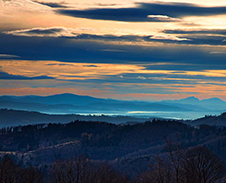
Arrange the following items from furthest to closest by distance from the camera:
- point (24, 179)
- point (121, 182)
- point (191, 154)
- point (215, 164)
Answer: point (121, 182) → point (24, 179) → point (191, 154) → point (215, 164)

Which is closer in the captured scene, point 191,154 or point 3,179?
point 3,179

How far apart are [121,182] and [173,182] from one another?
49.0 meters

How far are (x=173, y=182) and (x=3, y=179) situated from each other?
28.9m

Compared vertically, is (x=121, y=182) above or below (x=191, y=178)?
below

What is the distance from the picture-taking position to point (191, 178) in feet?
223

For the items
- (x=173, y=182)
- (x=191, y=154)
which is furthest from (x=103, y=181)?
(x=173, y=182)

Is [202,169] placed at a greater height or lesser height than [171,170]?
lesser

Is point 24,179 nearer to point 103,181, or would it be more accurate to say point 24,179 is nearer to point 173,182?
point 103,181

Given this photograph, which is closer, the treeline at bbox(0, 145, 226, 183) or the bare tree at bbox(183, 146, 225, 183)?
the treeline at bbox(0, 145, 226, 183)

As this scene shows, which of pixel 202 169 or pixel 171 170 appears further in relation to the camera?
pixel 202 169

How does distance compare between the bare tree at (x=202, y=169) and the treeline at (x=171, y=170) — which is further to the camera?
the bare tree at (x=202, y=169)

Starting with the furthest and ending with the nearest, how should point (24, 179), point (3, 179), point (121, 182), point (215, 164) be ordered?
point (121, 182), point (24, 179), point (215, 164), point (3, 179)

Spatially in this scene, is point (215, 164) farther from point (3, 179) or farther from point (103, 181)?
point (3, 179)

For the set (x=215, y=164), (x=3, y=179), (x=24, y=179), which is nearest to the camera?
(x=3, y=179)
